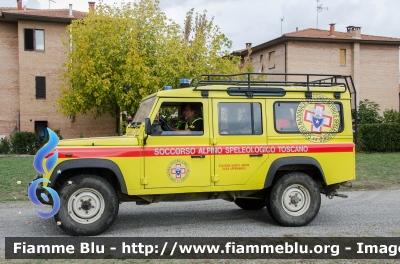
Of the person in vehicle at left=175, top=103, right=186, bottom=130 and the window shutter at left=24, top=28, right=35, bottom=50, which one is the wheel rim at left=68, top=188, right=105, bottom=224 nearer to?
the person in vehicle at left=175, top=103, right=186, bottom=130

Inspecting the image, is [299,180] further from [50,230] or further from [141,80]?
[141,80]

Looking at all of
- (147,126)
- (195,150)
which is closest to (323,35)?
(195,150)

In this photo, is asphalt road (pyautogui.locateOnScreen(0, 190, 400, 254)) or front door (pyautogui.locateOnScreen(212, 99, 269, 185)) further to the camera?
front door (pyautogui.locateOnScreen(212, 99, 269, 185))

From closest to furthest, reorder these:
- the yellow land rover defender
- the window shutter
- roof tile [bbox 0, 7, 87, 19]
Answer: the yellow land rover defender, roof tile [bbox 0, 7, 87, 19], the window shutter

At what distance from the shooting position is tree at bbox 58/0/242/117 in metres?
25.2

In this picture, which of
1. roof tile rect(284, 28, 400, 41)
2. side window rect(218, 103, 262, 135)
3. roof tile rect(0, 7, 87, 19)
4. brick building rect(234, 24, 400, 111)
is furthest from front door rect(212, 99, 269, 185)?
roof tile rect(284, 28, 400, 41)

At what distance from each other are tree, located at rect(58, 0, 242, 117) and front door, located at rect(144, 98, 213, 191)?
17.0 metres

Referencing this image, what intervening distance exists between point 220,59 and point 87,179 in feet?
67.4

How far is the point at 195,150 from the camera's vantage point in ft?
25.3

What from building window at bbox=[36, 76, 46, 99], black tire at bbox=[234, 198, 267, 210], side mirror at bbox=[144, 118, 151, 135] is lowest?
black tire at bbox=[234, 198, 267, 210]

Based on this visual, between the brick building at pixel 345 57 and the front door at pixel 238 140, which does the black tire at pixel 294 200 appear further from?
the brick building at pixel 345 57

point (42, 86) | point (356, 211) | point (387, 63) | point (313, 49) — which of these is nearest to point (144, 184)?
point (356, 211)

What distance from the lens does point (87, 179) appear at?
737 cm

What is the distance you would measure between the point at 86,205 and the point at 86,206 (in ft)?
0.06
